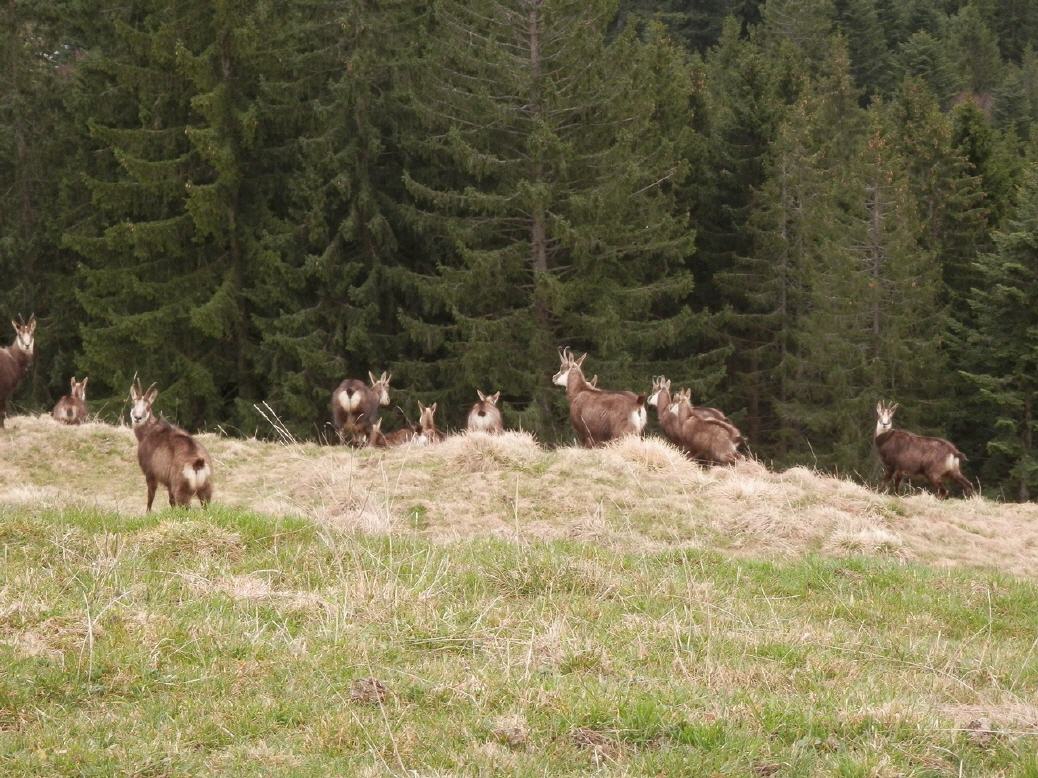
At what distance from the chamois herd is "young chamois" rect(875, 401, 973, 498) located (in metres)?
0.02

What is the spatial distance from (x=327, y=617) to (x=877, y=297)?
3049 centimetres

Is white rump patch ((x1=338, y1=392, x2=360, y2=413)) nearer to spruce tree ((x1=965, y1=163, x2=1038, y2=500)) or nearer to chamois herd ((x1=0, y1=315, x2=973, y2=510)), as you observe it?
chamois herd ((x1=0, y1=315, x2=973, y2=510))

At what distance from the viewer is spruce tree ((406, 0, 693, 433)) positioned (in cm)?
2952

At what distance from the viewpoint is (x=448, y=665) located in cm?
574

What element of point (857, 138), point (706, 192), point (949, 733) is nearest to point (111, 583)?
point (949, 733)

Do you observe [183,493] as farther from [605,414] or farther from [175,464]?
[605,414]

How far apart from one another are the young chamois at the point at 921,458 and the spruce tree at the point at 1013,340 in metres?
11.9

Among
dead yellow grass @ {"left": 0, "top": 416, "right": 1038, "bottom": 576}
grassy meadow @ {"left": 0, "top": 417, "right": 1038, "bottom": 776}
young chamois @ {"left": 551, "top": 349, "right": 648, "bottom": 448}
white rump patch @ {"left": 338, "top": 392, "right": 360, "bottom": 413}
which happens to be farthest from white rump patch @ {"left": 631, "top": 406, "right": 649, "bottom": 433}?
grassy meadow @ {"left": 0, "top": 417, "right": 1038, "bottom": 776}

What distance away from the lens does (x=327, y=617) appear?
6.41 m

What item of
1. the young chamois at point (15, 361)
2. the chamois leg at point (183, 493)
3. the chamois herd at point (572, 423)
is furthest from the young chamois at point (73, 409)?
the chamois leg at point (183, 493)

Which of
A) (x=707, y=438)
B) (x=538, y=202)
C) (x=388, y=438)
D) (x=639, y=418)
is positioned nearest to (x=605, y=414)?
(x=639, y=418)

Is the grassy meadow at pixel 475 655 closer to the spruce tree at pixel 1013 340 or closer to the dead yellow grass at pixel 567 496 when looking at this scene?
the dead yellow grass at pixel 567 496

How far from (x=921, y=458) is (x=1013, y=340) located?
1494cm

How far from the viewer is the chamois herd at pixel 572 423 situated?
40.5ft
